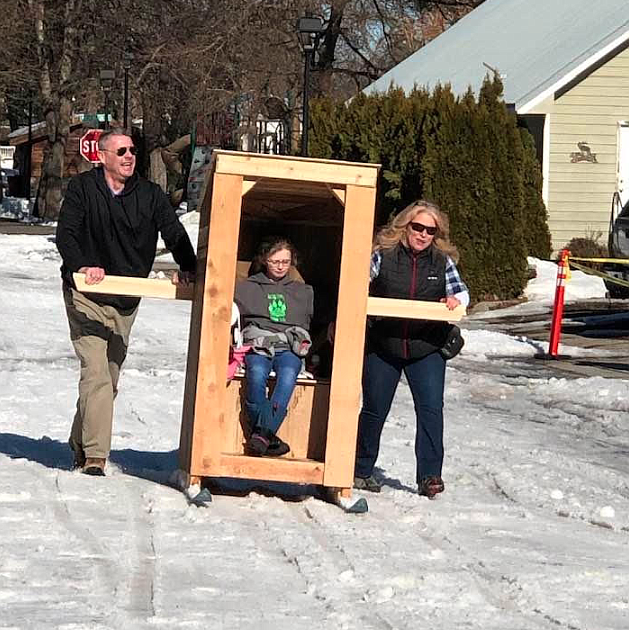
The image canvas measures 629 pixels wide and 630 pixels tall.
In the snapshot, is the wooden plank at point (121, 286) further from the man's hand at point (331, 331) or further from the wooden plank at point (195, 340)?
the man's hand at point (331, 331)

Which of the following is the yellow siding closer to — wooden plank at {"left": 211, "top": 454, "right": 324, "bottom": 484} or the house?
the house

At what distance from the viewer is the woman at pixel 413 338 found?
8133mm

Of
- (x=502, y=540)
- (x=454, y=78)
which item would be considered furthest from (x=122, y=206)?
(x=454, y=78)

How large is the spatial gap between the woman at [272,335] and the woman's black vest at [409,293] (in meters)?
0.42

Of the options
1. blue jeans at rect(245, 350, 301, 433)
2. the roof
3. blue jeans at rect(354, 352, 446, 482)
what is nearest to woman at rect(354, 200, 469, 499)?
blue jeans at rect(354, 352, 446, 482)

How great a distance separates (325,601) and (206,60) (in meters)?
35.6

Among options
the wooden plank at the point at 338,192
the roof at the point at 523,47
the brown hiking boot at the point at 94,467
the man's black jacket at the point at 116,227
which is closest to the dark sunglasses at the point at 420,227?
the wooden plank at the point at 338,192

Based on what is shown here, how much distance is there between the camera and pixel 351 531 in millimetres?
7066

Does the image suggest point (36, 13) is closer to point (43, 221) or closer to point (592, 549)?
point (43, 221)

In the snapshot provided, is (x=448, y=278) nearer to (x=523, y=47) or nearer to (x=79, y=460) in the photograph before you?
(x=79, y=460)

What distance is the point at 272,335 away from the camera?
798 centimetres

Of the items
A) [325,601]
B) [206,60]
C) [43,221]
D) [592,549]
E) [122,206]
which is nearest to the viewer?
[325,601]

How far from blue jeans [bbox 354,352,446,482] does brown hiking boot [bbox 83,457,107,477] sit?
1.42 metres

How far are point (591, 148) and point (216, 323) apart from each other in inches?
793
